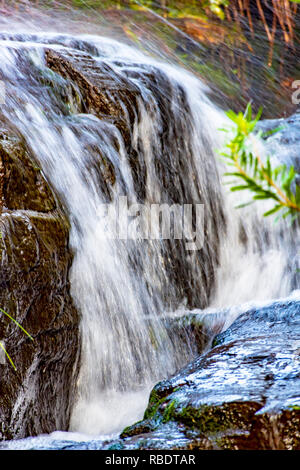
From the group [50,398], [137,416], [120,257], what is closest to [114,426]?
[137,416]

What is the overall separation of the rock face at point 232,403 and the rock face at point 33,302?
90cm

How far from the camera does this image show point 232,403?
7.27ft

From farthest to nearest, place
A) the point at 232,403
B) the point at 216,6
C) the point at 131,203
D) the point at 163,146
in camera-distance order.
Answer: the point at 216,6
the point at 163,146
the point at 131,203
the point at 232,403

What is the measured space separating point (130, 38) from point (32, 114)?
6775 millimetres

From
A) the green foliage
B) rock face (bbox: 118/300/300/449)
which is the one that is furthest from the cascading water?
the green foliage

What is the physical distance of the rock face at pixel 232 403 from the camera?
2.07 metres

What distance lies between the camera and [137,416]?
352 cm

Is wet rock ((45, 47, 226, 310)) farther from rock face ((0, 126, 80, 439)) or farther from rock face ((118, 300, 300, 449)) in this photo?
rock face ((118, 300, 300, 449))

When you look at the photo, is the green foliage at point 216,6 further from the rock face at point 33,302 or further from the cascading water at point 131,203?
the rock face at point 33,302

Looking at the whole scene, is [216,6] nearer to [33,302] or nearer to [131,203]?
[131,203]

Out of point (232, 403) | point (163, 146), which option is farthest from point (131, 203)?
point (232, 403)

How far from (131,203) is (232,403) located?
9.59 feet

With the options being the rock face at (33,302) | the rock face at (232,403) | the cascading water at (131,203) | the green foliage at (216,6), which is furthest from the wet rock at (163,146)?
the green foliage at (216,6)
